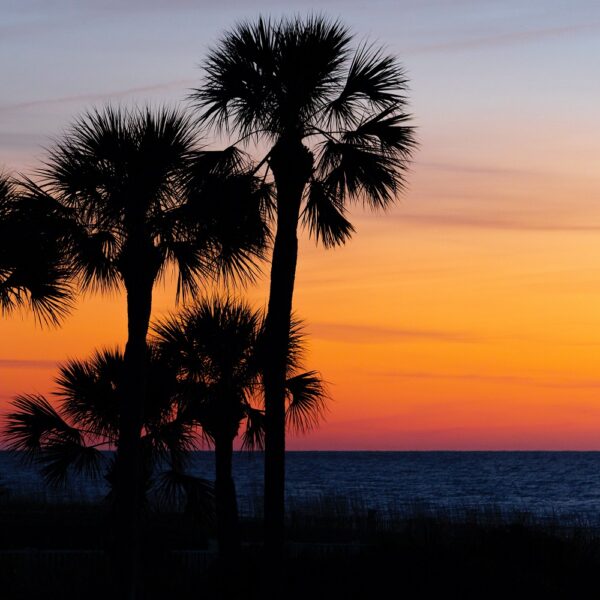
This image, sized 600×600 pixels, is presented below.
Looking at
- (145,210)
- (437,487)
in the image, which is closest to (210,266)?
(145,210)

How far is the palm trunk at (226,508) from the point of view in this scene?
23.0m

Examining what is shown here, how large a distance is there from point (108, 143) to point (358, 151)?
4.60m

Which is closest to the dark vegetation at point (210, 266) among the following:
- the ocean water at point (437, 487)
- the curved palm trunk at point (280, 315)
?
the curved palm trunk at point (280, 315)

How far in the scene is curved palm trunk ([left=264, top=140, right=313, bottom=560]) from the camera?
1823cm

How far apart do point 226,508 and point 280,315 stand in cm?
652

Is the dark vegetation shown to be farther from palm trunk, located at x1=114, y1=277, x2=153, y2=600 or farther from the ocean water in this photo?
the ocean water

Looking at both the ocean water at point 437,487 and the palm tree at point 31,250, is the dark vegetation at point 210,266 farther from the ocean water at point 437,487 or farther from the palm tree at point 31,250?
the ocean water at point 437,487

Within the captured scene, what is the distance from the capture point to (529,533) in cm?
2511

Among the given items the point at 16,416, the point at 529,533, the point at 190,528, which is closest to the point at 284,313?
the point at 16,416

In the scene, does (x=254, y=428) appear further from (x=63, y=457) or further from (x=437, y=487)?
(x=437, y=487)

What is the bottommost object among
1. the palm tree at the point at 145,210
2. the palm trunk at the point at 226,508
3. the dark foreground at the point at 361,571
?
the dark foreground at the point at 361,571

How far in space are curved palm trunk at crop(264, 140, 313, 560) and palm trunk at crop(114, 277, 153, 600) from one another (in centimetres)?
238

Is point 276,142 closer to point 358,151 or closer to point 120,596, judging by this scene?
point 358,151

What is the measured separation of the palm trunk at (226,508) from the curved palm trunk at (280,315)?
430 centimetres
